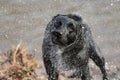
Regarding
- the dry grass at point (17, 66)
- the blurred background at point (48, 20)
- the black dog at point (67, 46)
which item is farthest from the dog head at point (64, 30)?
the blurred background at point (48, 20)

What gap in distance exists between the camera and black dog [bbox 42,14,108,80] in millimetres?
5207

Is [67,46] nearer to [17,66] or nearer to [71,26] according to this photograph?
[71,26]

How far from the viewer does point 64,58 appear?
18.2 ft

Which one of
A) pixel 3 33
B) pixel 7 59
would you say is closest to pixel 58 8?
pixel 3 33

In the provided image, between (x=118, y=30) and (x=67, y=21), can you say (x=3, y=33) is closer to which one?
(x=118, y=30)

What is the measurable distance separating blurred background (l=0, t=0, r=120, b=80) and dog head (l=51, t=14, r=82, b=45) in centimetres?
298

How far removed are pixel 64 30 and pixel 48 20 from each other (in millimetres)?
5213

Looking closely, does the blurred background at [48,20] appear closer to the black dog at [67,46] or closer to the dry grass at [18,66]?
the dry grass at [18,66]

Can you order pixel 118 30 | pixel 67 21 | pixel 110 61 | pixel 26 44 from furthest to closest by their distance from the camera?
pixel 118 30 < pixel 26 44 < pixel 110 61 < pixel 67 21

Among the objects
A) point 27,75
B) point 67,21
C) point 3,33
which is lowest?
point 3,33

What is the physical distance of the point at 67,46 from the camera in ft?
17.5

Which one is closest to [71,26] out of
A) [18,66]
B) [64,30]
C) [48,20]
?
[64,30]

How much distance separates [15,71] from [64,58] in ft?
3.73

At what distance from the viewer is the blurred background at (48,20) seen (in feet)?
30.2
